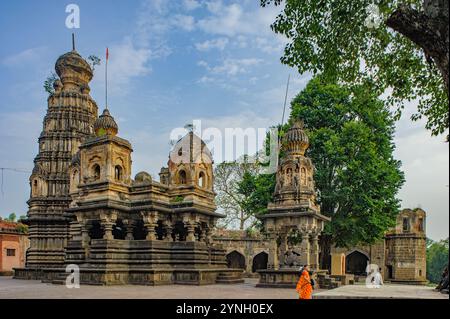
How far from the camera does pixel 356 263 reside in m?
37.5

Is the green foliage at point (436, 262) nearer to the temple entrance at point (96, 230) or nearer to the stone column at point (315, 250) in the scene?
the stone column at point (315, 250)

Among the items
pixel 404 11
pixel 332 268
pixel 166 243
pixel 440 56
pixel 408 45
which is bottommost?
pixel 332 268

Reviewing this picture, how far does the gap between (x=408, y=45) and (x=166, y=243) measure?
14411mm

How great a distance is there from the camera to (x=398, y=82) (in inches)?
486

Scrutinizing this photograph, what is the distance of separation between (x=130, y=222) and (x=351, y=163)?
11.9 m

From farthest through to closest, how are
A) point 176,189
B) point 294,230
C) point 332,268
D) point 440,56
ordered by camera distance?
point 332,268, point 176,189, point 294,230, point 440,56

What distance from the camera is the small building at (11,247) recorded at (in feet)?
124

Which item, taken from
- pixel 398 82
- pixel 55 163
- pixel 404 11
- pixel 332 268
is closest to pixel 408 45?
pixel 398 82

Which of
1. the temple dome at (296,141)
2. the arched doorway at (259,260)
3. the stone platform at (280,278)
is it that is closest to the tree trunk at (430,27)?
the stone platform at (280,278)

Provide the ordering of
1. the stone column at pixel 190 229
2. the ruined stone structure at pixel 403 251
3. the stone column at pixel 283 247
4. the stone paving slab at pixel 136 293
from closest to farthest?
the stone paving slab at pixel 136 293 → the stone column at pixel 283 247 → the stone column at pixel 190 229 → the ruined stone structure at pixel 403 251

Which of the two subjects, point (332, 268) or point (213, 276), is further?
point (332, 268)

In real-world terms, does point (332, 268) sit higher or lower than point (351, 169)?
lower

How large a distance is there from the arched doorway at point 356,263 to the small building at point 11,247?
2718 centimetres
